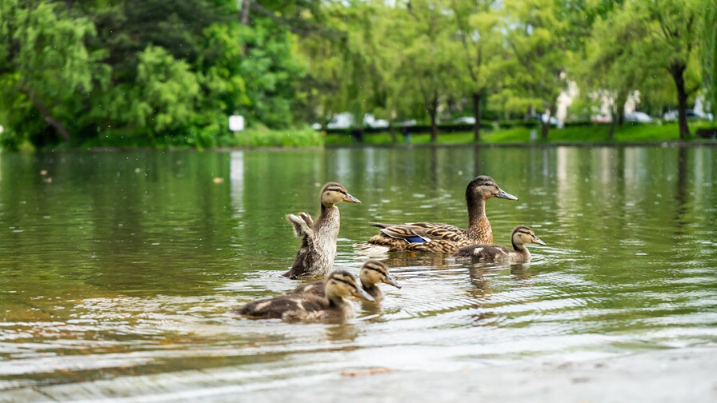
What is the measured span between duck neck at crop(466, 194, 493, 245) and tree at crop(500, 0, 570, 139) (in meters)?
64.2

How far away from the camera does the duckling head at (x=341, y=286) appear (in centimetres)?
838

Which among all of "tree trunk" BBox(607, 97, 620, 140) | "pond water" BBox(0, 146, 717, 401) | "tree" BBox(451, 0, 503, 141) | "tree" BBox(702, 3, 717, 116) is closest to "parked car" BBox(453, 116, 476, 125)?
"tree" BBox(451, 0, 503, 141)

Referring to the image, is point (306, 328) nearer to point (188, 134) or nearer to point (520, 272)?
point (520, 272)

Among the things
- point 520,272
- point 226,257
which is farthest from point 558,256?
point 226,257

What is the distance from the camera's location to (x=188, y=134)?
67062 millimetres

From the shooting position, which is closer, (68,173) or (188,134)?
(68,173)

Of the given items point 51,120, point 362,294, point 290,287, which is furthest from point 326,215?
point 51,120

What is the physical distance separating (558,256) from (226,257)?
407 cm

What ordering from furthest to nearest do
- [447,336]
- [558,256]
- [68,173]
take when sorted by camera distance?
[68,173]
[558,256]
[447,336]

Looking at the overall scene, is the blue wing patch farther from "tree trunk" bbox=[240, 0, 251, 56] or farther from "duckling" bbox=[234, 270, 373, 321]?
"tree trunk" bbox=[240, 0, 251, 56]

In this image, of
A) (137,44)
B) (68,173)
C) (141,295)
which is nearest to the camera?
(141,295)

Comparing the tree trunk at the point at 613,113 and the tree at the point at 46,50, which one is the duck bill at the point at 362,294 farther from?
the tree trunk at the point at 613,113

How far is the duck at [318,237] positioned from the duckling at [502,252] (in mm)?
1741

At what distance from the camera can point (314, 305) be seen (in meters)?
8.33
